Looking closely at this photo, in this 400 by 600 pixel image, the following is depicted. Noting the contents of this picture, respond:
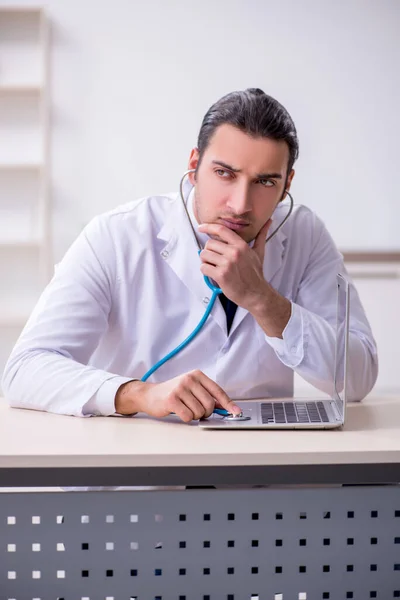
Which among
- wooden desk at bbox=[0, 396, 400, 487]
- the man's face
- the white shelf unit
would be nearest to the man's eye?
the man's face

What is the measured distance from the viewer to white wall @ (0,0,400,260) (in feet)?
13.8

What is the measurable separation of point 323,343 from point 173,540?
0.59 meters

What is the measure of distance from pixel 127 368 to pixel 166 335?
0.38ft

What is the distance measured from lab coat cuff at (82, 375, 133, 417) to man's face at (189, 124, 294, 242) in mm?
467

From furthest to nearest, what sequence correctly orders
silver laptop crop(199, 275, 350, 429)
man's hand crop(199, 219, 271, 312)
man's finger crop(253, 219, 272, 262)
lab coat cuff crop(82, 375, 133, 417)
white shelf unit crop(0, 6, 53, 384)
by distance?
white shelf unit crop(0, 6, 53, 384) → man's finger crop(253, 219, 272, 262) → man's hand crop(199, 219, 271, 312) → lab coat cuff crop(82, 375, 133, 417) → silver laptop crop(199, 275, 350, 429)

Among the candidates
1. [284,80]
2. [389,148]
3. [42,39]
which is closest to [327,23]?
[284,80]

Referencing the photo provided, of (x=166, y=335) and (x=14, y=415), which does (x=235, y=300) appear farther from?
(x=14, y=415)

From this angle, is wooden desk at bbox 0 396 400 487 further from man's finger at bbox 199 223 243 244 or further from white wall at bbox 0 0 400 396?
white wall at bbox 0 0 400 396

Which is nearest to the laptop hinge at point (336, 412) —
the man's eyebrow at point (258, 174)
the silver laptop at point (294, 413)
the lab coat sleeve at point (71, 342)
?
the silver laptop at point (294, 413)

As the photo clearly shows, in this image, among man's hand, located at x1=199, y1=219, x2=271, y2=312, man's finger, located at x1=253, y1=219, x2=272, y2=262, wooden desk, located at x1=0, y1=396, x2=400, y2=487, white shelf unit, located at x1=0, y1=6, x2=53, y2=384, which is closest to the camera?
wooden desk, located at x1=0, y1=396, x2=400, y2=487

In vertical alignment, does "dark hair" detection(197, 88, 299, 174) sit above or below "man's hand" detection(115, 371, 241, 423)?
above

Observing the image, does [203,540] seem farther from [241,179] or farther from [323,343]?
[241,179]

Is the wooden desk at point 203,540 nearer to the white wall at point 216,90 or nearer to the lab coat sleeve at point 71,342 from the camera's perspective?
the lab coat sleeve at point 71,342

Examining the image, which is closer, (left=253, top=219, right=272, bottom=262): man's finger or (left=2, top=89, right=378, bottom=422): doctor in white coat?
(left=2, top=89, right=378, bottom=422): doctor in white coat
